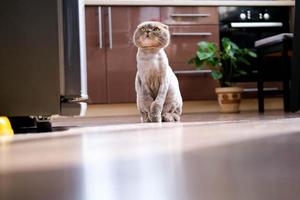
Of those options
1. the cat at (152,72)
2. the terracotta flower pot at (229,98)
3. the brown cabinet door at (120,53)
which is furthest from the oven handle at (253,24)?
the cat at (152,72)

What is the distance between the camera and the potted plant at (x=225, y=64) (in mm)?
3381

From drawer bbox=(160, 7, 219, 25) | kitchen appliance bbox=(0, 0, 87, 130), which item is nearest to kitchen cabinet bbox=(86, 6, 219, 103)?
drawer bbox=(160, 7, 219, 25)

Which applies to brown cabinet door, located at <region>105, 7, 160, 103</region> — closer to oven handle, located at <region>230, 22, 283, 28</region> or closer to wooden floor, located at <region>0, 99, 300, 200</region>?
oven handle, located at <region>230, 22, 283, 28</region>

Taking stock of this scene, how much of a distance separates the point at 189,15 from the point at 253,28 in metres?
0.55

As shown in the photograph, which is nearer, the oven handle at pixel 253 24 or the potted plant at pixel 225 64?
the potted plant at pixel 225 64

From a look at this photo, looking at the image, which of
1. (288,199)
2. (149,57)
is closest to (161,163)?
(288,199)

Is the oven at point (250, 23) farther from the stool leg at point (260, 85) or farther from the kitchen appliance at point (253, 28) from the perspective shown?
the stool leg at point (260, 85)

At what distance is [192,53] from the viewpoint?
3.60m

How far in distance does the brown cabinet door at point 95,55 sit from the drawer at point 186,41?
0.55 m

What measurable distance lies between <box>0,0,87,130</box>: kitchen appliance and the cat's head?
77 centimetres

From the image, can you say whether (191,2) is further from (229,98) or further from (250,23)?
(229,98)

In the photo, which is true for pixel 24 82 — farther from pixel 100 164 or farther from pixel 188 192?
pixel 188 192

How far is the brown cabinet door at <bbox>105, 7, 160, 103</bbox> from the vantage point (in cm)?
349

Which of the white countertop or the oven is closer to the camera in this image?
the white countertop
